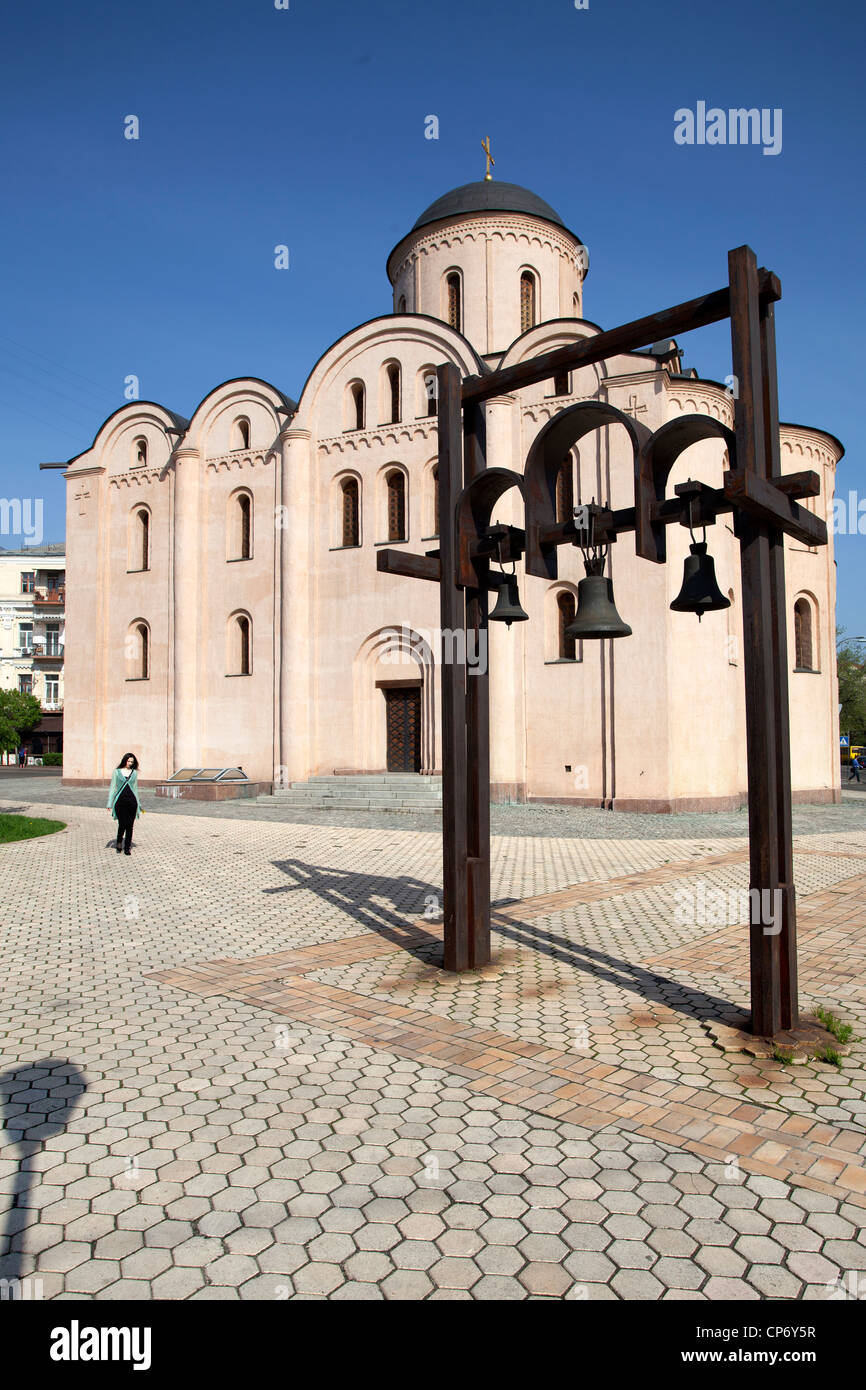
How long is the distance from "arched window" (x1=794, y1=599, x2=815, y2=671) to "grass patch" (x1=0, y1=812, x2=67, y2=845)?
19.6 metres

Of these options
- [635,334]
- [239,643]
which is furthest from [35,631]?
[635,334]

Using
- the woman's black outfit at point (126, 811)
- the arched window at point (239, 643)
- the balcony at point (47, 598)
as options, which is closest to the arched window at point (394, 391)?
the arched window at point (239, 643)

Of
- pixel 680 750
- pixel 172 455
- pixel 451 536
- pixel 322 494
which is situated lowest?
pixel 680 750

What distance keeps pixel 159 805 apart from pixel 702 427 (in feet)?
62.7

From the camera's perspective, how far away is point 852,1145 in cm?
360

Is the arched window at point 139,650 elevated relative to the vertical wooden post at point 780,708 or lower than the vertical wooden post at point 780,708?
elevated

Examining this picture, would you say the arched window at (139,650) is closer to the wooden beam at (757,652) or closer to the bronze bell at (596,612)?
the bronze bell at (596,612)

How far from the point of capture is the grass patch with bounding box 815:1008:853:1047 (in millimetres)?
4852

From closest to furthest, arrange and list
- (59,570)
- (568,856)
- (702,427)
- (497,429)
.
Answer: (702,427) < (568,856) < (497,429) < (59,570)

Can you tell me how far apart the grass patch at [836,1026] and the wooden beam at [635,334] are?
12.9 ft

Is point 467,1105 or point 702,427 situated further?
point 702,427

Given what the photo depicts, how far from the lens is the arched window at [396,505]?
24.2 meters

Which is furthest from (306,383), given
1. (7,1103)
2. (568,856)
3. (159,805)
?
(7,1103)

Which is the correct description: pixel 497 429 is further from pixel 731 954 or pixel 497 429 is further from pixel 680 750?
pixel 731 954
